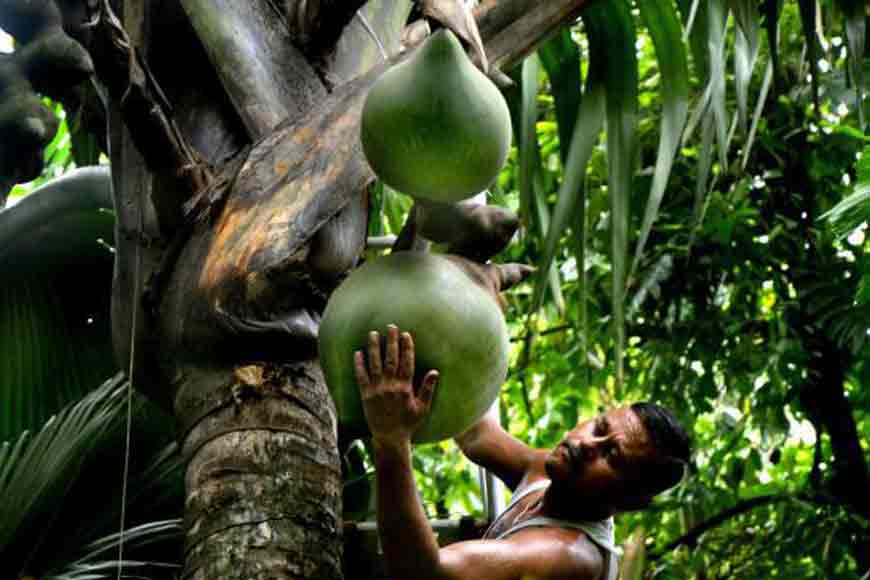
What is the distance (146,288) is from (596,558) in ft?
2.94

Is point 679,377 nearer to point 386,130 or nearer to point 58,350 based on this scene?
point 58,350

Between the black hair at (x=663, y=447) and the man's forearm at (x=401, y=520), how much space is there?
65 centimetres

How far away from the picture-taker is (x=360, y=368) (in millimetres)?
1348

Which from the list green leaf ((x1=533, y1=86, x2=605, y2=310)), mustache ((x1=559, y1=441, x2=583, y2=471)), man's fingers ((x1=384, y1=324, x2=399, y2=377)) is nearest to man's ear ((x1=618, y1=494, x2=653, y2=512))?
mustache ((x1=559, y1=441, x2=583, y2=471))

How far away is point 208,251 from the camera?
1543 millimetres

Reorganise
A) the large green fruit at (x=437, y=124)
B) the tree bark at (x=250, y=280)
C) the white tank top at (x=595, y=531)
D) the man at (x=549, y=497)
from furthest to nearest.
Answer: the white tank top at (x=595, y=531)
the man at (x=549, y=497)
the tree bark at (x=250, y=280)
the large green fruit at (x=437, y=124)

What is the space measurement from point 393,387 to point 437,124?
0.88ft

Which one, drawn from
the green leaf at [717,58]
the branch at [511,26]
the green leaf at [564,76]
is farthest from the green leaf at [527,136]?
the branch at [511,26]

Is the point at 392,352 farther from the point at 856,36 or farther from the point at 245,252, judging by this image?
the point at 856,36

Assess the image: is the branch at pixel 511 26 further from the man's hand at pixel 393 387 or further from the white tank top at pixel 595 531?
the white tank top at pixel 595 531

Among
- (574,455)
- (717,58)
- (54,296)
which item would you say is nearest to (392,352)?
(574,455)

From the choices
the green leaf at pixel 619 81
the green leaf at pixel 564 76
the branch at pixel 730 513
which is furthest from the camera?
the branch at pixel 730 513

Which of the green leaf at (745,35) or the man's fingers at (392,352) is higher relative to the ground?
the green leaf at (745,35)

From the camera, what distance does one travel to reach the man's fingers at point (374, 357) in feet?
4.29
